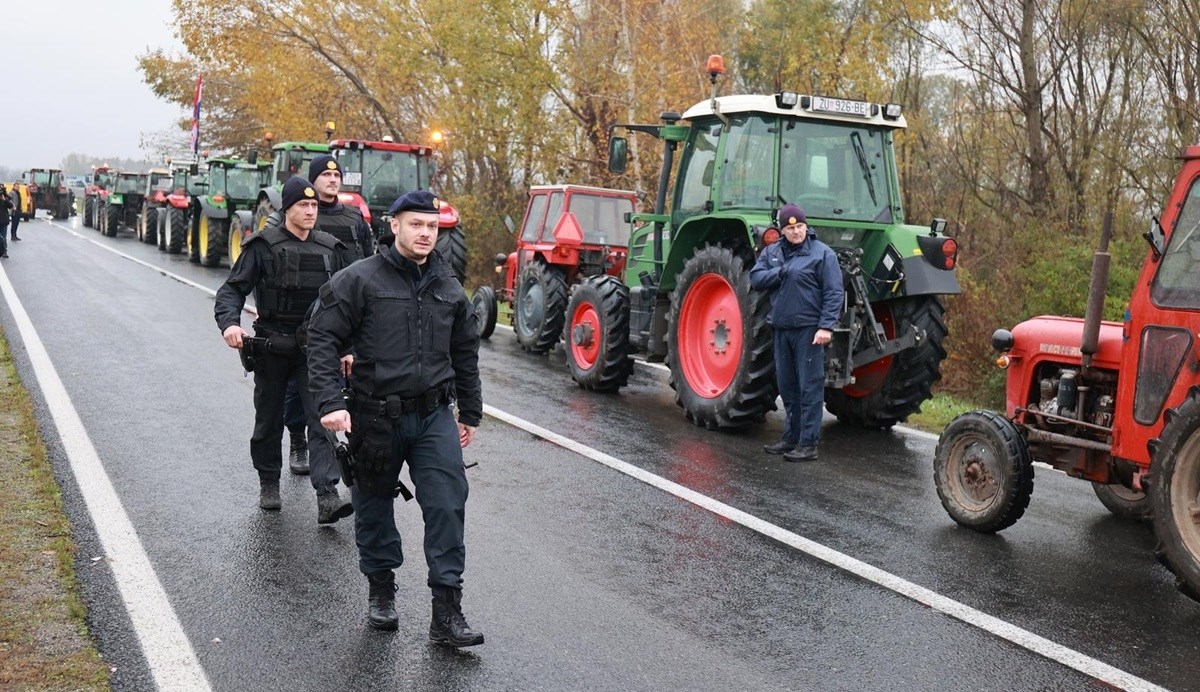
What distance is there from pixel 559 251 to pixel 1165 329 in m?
8.89

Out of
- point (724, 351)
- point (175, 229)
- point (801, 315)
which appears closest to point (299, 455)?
point (801, 315)

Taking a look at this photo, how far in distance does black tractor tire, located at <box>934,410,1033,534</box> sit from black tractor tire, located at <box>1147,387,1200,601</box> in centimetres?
100

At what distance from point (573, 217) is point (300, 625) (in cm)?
997

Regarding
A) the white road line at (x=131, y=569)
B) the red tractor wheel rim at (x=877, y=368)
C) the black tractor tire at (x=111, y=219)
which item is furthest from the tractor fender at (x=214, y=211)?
the red tractor wheel rim at (x=877, y=368)

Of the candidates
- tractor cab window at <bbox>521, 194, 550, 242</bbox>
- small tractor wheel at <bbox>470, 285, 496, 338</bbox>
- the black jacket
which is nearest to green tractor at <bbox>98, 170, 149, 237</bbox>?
small tractor wheel at <bbox>470, 285, 496, 338</bbox>

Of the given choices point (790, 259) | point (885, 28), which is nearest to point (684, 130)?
point (790, 259)

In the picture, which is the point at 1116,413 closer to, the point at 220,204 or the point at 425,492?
the point at 425,492

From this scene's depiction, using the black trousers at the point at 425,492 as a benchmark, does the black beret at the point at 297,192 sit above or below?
above

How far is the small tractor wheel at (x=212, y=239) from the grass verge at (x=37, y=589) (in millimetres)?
19078

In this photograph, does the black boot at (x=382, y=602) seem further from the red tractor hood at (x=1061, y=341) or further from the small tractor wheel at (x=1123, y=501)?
the small tractor wheel at (x=1123, y=501)

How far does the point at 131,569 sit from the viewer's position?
5684 mm

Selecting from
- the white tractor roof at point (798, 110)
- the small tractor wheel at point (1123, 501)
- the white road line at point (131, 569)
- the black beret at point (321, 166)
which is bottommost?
the white road line at point (131, 569)

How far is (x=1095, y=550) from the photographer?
22.3 ft

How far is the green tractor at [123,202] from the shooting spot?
38938 mm
